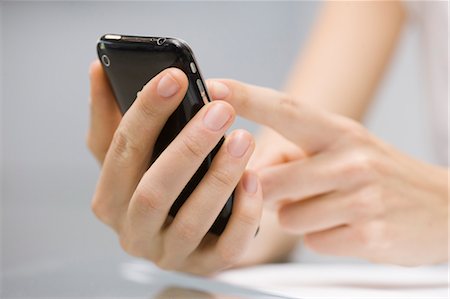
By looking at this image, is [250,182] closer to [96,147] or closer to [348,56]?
[96,147]

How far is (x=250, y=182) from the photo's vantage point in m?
0.46

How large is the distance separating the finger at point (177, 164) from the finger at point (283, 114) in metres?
0.05

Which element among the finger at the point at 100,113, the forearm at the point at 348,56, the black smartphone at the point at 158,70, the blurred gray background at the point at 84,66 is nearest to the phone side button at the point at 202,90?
the black smartphone at the point at 158,70

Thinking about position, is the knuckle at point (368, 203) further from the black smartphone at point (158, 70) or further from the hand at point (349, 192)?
the black smartphone at point (158, 70)

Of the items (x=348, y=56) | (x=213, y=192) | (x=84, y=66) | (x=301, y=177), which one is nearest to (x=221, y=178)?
(x=213, y=192)

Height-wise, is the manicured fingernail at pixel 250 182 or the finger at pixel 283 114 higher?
the finger at pixel 283 114

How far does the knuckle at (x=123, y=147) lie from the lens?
43 cm

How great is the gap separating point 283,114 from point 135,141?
4.7 inches

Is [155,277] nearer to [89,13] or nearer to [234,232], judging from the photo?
[234,232]

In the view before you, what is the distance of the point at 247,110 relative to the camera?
1.51 ft

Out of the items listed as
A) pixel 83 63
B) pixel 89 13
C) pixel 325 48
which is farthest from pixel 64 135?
pixel 325 48

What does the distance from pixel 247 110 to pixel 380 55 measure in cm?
46

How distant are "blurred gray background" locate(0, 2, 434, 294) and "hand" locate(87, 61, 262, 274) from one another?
0.88 meters

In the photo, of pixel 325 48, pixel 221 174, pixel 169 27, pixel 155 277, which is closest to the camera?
pixel 221 174
